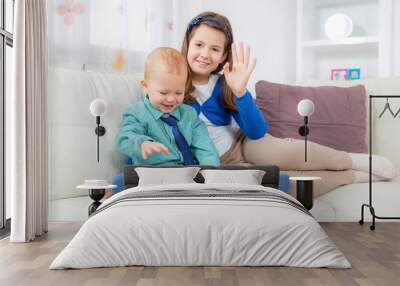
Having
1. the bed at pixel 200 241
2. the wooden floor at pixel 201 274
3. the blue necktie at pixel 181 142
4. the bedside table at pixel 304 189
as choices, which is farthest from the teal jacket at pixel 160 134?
the bed at pixel 200 241

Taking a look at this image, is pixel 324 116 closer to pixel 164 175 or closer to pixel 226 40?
pixel 226 40

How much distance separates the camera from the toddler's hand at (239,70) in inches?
204

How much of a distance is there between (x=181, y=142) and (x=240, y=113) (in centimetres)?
55

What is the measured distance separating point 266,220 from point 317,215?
1.94 metres

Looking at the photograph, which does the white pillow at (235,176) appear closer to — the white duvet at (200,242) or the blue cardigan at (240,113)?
the blue cardigan at (240,113)

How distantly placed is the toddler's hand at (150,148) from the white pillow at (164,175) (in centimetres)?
29

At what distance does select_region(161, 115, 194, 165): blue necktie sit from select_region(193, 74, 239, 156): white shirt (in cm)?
26

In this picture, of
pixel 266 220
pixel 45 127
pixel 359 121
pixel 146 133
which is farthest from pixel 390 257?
pixel 45 127

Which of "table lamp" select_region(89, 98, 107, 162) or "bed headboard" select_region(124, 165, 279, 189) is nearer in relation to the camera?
"bed headboard" select_region(124, 165, 279, 189)

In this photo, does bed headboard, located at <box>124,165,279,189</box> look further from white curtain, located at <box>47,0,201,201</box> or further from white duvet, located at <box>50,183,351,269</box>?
white duvet, located at <box>50,183,351,269</box>

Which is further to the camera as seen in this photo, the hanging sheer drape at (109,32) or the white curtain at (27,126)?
the hanging sheer drape at (109,32)

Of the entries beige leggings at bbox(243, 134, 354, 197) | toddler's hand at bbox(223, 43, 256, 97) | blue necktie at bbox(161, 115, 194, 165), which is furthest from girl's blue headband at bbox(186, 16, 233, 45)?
beige leggings at bbox(243, 134, 354, 197)

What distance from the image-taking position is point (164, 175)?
15.1 ft

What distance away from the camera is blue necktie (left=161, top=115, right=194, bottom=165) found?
16.5 feet
